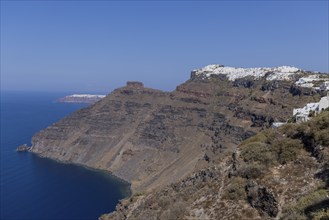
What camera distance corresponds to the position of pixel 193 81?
178m

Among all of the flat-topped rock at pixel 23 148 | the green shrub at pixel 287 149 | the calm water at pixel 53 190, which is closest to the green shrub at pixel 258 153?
the green shrub at pixel 287 149

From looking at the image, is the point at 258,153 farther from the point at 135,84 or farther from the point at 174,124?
the point at 135,84

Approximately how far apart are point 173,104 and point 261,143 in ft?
444

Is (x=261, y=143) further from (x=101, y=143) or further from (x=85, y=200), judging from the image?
(x=101, y=143)

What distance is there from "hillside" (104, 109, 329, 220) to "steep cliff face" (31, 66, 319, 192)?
259ft

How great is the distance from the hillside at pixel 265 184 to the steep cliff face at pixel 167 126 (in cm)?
7906

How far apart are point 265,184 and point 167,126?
133 meters

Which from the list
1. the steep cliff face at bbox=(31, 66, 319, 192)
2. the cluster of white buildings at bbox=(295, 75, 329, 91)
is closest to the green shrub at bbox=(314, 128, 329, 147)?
the steep cliff face at bbox=(31, 66, 319, 192)

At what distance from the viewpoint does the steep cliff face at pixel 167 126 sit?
129 meters

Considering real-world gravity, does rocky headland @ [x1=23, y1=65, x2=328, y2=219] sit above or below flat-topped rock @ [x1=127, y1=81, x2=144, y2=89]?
below

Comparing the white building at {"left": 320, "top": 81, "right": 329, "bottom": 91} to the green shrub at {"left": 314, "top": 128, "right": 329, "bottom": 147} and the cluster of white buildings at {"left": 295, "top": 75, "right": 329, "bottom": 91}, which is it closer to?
the cluster of white buildings at {"left": 295, "top": 75, "right": 329, "bottom": 91}

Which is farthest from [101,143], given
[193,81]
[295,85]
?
[295,85]

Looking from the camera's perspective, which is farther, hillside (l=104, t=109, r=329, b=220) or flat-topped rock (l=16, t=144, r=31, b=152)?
flat-topped rock (l=16, t=144, r=31, b=152)

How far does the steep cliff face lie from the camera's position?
423 feet
